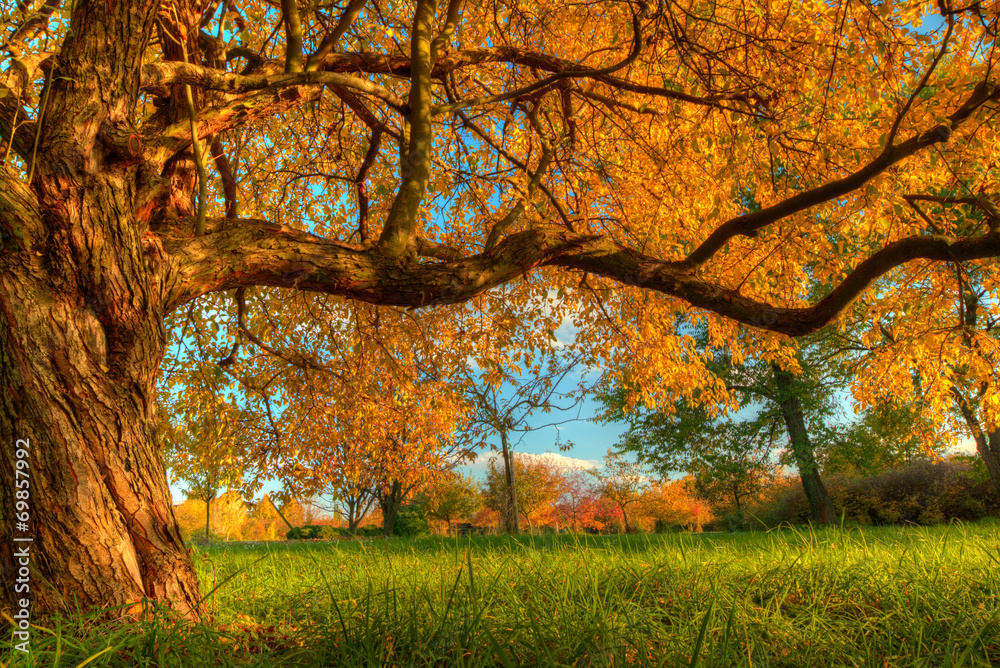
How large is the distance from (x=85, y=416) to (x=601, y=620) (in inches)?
103

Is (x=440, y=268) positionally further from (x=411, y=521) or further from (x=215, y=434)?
(x=411, y=521)

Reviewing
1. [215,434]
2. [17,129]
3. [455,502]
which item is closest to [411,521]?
[455,502]

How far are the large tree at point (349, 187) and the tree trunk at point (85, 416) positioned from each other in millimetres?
11

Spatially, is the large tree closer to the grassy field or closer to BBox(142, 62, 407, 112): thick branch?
BBox(142, 62, 407, 112): thick branch

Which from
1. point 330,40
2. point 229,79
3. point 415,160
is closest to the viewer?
point 229,79

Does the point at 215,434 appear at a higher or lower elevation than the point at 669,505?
higher

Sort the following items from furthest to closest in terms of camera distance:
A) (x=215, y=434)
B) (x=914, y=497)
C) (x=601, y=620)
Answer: (x=914, y=497), (x=215, y=434), (x=601, y=620)

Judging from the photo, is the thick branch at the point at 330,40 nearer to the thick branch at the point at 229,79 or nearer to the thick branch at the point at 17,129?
the thick branch at the point at 229,79

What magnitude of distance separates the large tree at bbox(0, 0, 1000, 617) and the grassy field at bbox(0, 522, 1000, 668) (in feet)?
2.22

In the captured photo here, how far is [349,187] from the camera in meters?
7.67

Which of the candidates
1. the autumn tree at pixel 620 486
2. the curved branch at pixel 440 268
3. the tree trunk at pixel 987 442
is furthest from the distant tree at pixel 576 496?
the curved branch at pixel 440 268

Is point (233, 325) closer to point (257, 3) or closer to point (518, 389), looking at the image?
point (257, 3)

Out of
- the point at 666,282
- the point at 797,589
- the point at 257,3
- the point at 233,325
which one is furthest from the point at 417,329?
the point at 797,589

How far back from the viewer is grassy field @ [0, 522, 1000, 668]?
6.41 feet
